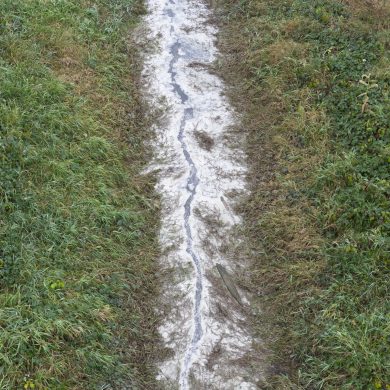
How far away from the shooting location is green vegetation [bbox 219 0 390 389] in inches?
199

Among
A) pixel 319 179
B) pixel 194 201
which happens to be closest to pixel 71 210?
pixel 194 201

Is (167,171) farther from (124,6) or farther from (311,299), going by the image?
(124,6)

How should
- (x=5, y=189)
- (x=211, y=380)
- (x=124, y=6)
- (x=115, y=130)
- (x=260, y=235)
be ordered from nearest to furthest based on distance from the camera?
1. (x=211, y=380)
2. (x=5, y=189)
3. (x=260, y=235)
4. (x=115, y=130)
5. (x=124, y=6)

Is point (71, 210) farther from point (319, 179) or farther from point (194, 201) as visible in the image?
point (319, 179)

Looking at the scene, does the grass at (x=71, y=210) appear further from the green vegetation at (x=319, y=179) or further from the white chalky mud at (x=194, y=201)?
the green vegetation at (x=319, y=179)

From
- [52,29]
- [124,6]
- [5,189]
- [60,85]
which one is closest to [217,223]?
[5,189]

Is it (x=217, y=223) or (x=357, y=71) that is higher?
(x=357, y=71)

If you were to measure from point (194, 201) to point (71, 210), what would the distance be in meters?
1.64

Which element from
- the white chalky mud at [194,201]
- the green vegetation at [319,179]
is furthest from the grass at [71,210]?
the green vegetation at [319,179]

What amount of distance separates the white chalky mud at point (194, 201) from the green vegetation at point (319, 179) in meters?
0.33

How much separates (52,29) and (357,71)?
5242 millimetres

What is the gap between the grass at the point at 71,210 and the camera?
4754 mm

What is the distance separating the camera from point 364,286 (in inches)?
212

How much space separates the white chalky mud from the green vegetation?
33 cm
